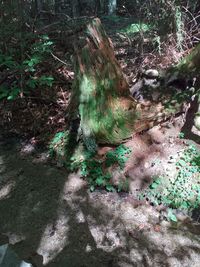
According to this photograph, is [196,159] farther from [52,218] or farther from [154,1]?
[154,1]

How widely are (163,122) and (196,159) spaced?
2.67ft

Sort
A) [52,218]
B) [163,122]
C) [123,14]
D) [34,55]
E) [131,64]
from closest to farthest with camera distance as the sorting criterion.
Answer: [52,218], [163,122], [34,55], [131,64], [123,14]

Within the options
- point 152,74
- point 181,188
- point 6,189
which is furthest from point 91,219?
point 152,74

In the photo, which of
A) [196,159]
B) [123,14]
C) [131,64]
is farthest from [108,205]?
[123,14]

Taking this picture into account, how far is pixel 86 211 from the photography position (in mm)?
4492

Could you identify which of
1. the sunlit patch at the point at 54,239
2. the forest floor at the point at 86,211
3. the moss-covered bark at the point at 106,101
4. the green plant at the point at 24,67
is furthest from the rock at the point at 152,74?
the sunlit patch at the point at 54,239

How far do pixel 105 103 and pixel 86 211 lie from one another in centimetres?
165

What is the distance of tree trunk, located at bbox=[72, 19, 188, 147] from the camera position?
15.9ft

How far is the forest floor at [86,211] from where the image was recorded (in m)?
3.89

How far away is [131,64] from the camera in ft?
22.0

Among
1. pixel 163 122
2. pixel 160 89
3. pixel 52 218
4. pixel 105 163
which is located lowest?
pixel 52 218

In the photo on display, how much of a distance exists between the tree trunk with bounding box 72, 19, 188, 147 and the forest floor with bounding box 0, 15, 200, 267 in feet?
0.71

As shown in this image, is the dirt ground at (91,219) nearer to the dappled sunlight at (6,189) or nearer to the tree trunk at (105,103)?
the dappled sunlight at (6,189)

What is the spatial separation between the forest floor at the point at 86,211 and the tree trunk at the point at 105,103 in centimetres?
22
